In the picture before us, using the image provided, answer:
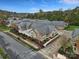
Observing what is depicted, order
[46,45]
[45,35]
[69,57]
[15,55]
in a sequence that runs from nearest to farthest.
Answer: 1. [69,57]
2. [15,55]
3. [46,45]
4. [45,35]

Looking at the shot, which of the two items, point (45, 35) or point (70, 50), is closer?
point (70, 50)

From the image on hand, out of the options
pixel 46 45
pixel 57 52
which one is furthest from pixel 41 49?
pixel 57 52

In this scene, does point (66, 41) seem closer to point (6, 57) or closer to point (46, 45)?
point (46, 45)

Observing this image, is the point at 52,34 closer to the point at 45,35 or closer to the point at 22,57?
the point at 45,35

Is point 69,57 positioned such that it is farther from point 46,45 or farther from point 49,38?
point 49,38

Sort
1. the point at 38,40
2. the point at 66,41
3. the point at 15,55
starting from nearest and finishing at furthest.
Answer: the point at 15,55 < the point at 66,41 < the point at 38,40

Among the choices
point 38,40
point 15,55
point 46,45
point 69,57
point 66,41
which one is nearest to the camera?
point 69,57

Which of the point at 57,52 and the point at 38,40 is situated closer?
the point at 57,52

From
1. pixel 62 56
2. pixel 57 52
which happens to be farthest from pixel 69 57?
pixel 57 52

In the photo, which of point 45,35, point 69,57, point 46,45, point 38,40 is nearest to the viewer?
point 69,57
